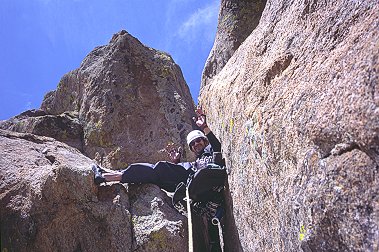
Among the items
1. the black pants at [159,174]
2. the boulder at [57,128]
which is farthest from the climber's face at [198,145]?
the boulder at [57,128]

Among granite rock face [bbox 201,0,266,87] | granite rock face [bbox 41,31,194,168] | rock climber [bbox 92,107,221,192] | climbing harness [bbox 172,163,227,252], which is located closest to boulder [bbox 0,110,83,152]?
granite rock face [bbox 41,31,194,168]

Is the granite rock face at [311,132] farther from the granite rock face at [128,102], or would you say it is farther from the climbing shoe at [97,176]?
the granite rock face at [128,102]

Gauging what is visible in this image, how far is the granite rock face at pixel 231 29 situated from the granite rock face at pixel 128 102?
78.4 inches

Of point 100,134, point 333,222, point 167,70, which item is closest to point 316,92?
point 333,222

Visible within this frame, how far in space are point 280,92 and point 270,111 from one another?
0.89 ft

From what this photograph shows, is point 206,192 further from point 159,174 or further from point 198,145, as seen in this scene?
point 198,145

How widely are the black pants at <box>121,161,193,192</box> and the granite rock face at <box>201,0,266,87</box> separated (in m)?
5.06

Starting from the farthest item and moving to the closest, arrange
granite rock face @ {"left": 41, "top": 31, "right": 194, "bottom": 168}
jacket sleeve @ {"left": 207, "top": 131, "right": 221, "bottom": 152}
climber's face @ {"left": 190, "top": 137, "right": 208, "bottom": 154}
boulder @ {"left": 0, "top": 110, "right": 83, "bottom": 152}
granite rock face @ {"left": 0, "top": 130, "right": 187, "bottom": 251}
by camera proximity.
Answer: boulder @ {"left": 0, "top": 110, "right": 83, "bottom": 152}
granite rock face @ {"left": 41, "top": 31, "right": 194, "bottom": 168}
climber's face @ {"left": 190, "top": 137, "right": 208, "bottom": 154}
jacket sleeve @ {"left": 207, "top": 131, "right": 221, "bottom": 152}
granite rock face @ {"left": 0, "top": 130, "right": 187, "bottom": 251}

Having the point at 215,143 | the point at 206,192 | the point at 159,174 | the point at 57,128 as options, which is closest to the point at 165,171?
the point at 159,174

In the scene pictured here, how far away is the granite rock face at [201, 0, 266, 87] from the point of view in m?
11.1

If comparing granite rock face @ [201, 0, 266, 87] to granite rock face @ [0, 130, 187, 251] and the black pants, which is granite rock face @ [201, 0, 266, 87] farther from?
granite rock face @ [0, 130, 187, 251]

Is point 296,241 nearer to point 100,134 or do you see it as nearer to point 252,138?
point 252,138

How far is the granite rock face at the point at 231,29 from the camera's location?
11125 mm

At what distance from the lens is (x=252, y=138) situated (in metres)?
4.69
